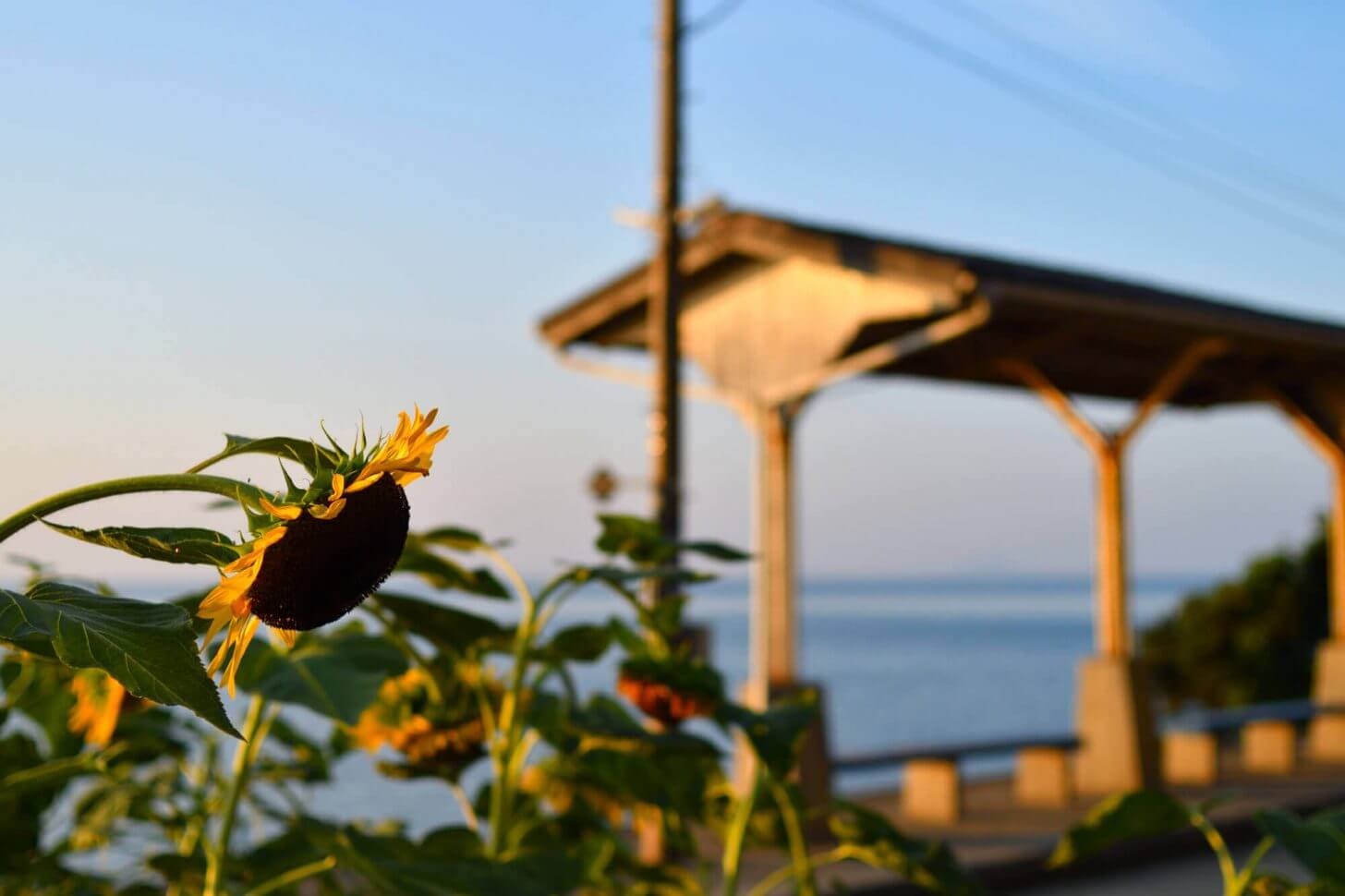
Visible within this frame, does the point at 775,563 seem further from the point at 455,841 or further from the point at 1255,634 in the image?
the point at 1255,634

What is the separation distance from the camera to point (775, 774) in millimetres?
→ 1384

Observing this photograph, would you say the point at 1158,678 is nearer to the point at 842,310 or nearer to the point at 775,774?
the point at 842,310

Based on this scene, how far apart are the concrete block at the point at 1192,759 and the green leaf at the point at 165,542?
9224mm

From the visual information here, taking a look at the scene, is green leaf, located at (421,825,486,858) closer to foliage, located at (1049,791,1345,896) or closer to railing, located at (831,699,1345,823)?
foliage, located at (1049,791,1345,896)

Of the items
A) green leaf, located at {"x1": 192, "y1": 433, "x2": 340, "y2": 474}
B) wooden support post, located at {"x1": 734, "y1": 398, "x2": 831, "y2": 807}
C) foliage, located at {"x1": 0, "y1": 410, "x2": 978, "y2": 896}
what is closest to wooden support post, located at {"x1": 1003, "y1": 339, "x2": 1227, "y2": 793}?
wooden support post, located at {"x1": 734, "y1": 398, "x2": 831, "y2": 807}

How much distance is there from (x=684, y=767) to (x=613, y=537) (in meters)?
0.29

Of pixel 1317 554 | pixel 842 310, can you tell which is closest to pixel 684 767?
pixel 842 310

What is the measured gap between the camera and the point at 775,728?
1.45m

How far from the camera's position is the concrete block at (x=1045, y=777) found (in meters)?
8.46

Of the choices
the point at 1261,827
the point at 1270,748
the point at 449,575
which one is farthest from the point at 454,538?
the point at 1270,748

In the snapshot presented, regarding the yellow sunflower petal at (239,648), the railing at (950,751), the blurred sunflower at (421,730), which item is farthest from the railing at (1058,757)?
the yellow sunflower petal at (239,648)

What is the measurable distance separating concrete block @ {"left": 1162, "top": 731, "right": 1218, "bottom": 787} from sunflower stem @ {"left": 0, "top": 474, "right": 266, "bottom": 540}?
9249 mm

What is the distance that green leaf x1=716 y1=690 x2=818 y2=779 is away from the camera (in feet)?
4.52

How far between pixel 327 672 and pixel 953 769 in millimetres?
7024
